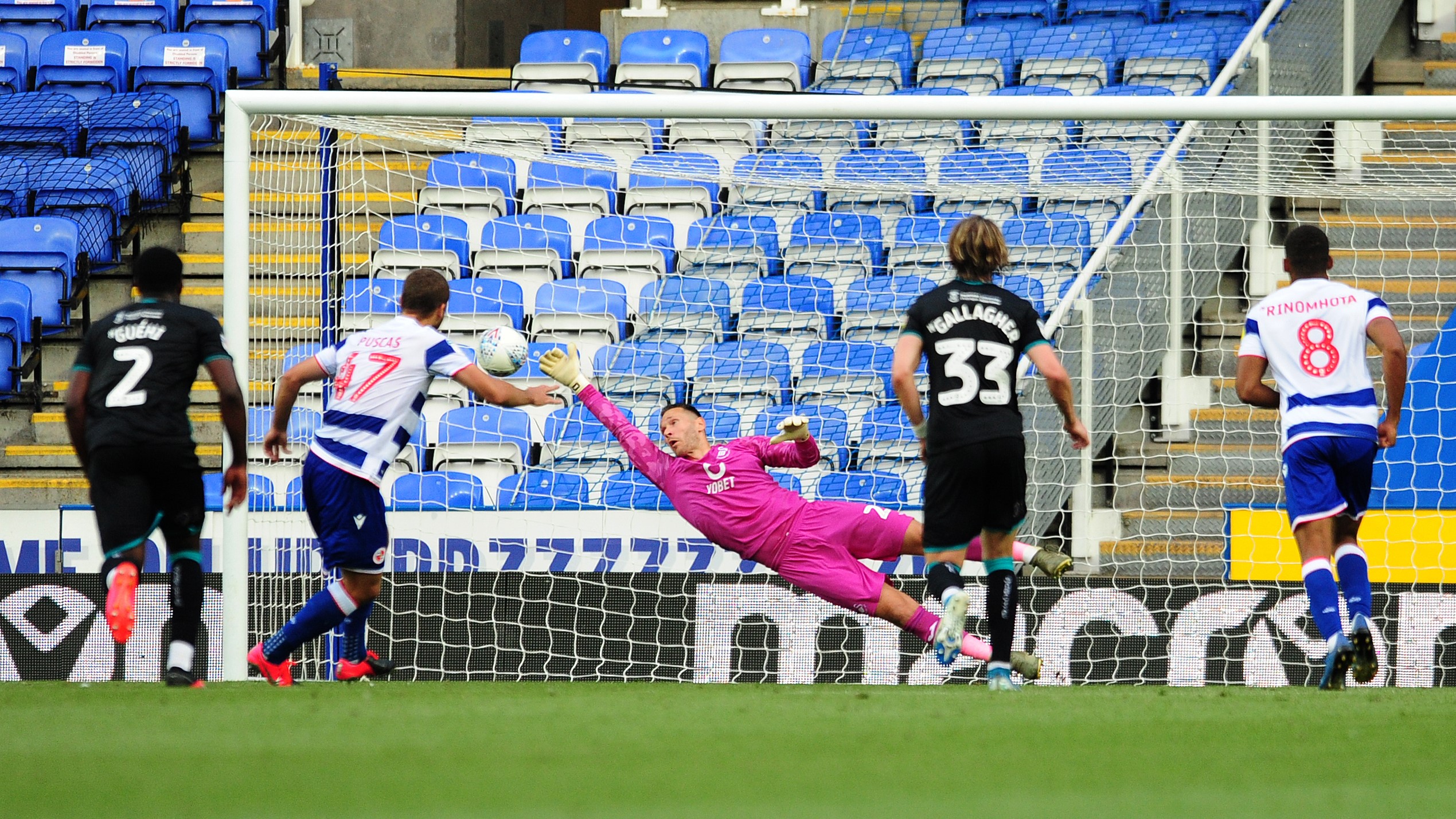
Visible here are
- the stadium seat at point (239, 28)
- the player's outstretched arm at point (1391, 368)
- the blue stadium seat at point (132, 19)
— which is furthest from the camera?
the blue stadium seat at point (132, 19)

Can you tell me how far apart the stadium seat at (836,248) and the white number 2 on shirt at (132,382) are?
472 cm

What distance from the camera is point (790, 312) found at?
30.2 ft

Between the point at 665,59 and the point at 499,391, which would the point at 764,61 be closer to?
the point at 665,59

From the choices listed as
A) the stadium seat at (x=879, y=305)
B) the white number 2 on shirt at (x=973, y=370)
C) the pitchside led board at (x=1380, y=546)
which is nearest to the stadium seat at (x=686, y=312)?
the stadium seat at (x=879, y=305)

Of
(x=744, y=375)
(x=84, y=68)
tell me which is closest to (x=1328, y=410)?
(x=744, y=375)

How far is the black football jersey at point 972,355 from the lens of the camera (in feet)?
Result: 18.1

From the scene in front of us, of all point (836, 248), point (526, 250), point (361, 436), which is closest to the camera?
point (361, 436)

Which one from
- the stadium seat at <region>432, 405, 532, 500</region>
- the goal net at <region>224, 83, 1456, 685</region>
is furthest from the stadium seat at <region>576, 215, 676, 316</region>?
the stadium seat at <region>432, 405, 532, 500</region>

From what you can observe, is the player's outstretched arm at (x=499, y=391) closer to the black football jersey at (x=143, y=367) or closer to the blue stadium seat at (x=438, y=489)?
the black football jersey at (x=143, y=367)

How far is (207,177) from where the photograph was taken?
12.5 metres

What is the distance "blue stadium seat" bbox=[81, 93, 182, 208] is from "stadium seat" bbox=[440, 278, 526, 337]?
3696 mm

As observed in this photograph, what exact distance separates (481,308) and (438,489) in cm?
127

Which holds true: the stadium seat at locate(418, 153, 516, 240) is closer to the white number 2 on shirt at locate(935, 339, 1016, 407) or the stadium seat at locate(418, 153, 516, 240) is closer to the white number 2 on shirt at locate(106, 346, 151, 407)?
the white number 2 on shirt at locate(106, 346, 151, 407)

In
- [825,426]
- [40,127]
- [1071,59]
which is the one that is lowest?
[825,426]
